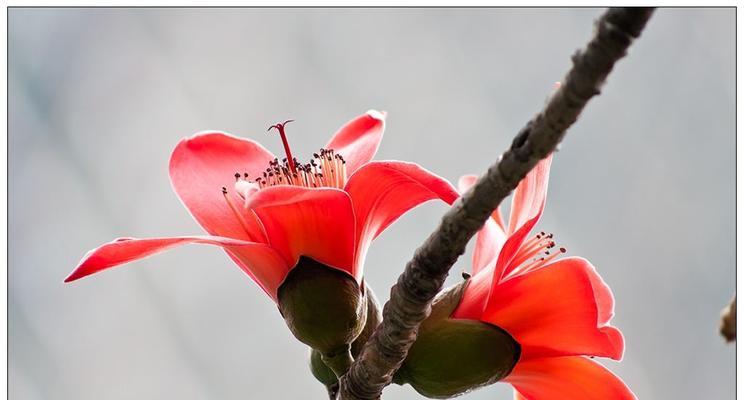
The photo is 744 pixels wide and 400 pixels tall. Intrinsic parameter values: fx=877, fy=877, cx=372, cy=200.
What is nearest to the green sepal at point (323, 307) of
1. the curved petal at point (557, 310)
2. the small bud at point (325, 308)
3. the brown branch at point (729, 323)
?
the small bud at point (325, 308)

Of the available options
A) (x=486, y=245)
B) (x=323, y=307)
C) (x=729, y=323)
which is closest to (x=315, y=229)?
(x=323, y=307)

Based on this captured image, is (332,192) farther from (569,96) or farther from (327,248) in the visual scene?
(569,96)

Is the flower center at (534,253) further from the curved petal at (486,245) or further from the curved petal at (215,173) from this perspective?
the curved petal at (215,173)

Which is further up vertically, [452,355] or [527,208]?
[527,208]

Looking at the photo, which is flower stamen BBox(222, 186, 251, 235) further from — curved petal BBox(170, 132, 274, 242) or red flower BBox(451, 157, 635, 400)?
red flower BBox(451, 157, 635, 400)

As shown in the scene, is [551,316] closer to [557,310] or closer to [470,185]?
[557,310]

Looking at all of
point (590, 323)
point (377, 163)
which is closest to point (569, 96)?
point (377, 163)
